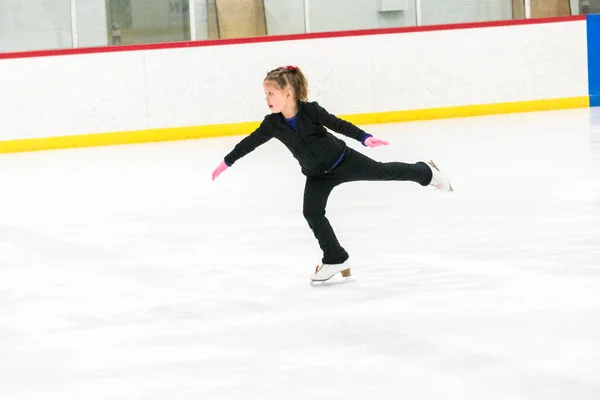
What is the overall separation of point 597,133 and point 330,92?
3.19m

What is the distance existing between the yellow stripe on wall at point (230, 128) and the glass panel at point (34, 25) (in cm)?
99

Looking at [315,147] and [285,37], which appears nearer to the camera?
[315,147]

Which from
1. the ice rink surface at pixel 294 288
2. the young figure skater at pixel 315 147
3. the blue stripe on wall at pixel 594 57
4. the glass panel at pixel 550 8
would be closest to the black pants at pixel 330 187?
the young figure skater at pixel 315 147

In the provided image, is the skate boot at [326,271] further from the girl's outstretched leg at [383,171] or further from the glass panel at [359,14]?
the glass panel at [359,14]

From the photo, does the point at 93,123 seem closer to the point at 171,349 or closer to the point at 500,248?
the point at 500,248

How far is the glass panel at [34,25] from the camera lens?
1193 centimetres

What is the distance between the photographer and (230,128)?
41.3ft

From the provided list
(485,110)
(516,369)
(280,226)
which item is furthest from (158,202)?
(485,110)

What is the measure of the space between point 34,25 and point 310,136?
24.9ft

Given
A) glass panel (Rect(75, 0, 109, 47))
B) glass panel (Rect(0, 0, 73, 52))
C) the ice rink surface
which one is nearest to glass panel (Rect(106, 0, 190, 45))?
glass panel (Rect(75, 0, 109, 47))

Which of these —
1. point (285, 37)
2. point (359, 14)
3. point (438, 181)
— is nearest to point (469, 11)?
point (359, 14)

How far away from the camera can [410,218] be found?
6.90m

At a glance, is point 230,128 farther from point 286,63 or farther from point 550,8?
point 550,8

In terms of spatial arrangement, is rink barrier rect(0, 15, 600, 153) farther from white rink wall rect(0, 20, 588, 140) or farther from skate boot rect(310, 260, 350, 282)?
skate boot rect(310, 260, 350, 282)
